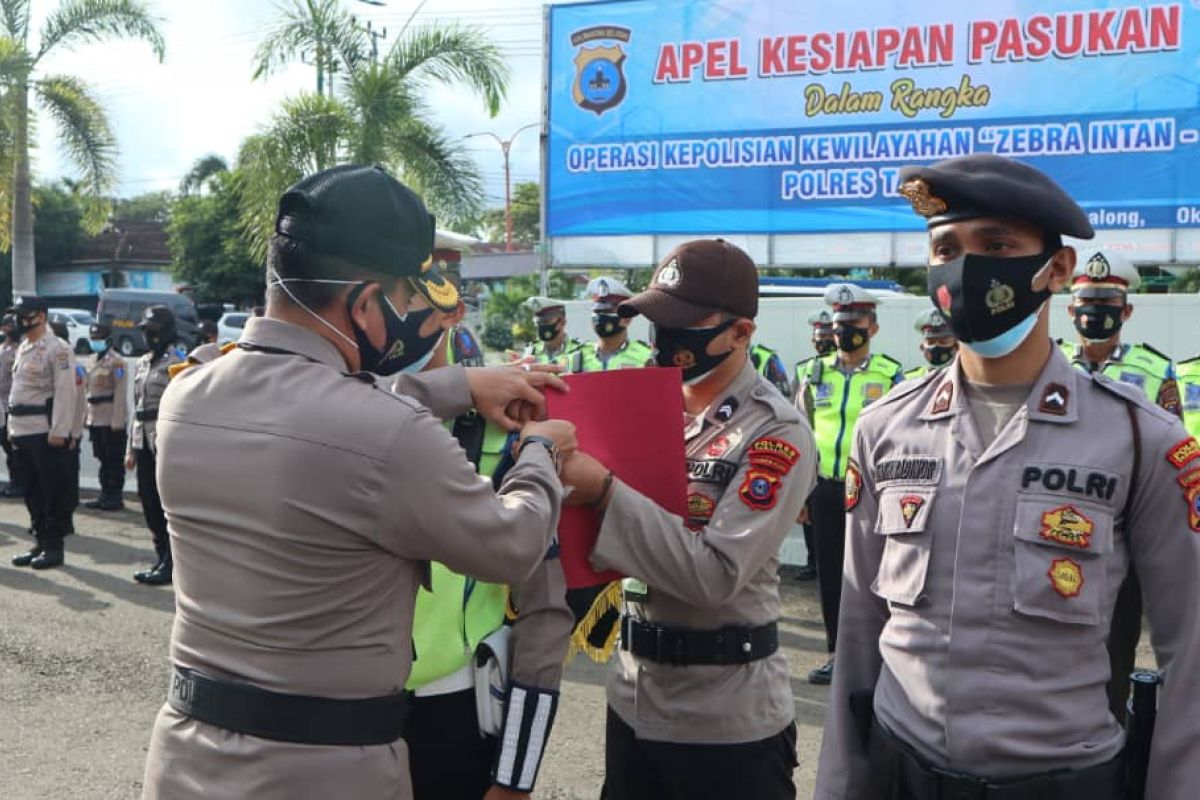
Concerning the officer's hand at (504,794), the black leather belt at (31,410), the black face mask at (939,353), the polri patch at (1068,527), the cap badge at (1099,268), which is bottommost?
the officer's hand at (504,794)

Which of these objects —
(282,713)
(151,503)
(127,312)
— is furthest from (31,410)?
(127,312)

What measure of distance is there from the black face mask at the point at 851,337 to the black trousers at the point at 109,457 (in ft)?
26.2

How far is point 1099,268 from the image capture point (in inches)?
236

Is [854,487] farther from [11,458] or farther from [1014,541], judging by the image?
[11,458]

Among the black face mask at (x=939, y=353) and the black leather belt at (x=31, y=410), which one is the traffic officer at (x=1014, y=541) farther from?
the black leather belt at (x=31, y=410)

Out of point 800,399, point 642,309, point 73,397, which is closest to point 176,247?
point 73,397

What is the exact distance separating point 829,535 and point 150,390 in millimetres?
5236

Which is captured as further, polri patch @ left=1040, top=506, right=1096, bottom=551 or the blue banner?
the blue banner

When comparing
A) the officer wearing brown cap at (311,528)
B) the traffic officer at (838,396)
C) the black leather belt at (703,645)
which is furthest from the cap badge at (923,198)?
the traffic officer at (838,396)

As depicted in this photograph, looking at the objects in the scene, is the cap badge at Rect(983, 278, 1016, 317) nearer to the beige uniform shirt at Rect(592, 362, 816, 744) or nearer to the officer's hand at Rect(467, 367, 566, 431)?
the beige uniform shirt at Rect(592, 362, 816, 744)

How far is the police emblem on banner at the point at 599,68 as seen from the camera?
11477 millimetres

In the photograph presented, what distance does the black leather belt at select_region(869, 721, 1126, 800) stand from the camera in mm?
2006

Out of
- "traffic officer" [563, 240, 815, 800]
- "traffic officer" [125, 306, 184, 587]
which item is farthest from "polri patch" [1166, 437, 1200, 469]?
"traffic officer" [125, 306, 184, 587]

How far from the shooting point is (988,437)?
2.21m
